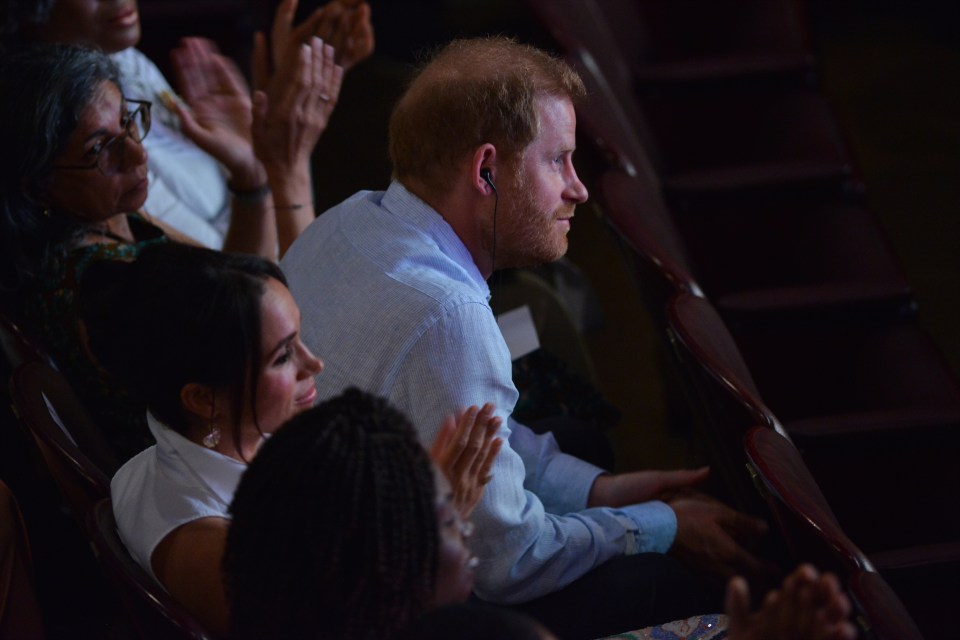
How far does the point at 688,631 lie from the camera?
4.75 feet

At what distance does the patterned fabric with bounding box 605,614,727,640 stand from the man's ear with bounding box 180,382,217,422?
58cm

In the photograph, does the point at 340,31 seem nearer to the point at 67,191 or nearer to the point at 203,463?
the point at 67,191

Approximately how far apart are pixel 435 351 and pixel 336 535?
1.71ft

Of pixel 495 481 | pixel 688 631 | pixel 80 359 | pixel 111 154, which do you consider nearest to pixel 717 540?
pixel 688 631

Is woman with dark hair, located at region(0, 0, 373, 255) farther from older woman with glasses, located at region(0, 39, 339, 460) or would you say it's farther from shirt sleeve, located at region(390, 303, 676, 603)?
shirt sleeve, located at region(390, 303, 676, 603)

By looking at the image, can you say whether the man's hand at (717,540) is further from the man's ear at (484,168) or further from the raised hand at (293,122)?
the raised hand at (293,122)

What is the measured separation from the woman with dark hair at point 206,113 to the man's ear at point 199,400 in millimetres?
864

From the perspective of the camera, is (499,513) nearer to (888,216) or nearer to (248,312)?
(248,312)

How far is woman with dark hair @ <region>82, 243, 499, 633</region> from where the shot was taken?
133cm

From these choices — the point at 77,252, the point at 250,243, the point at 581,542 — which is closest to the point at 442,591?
the point at 581,542

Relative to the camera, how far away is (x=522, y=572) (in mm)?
1536

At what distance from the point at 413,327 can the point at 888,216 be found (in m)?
2.95

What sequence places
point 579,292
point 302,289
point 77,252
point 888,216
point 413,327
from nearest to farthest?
1. point 413,327
2. point 302,289
3. point 77,252
4. point 579,292
5. point 888,216

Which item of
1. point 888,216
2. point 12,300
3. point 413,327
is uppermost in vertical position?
point 888,216
